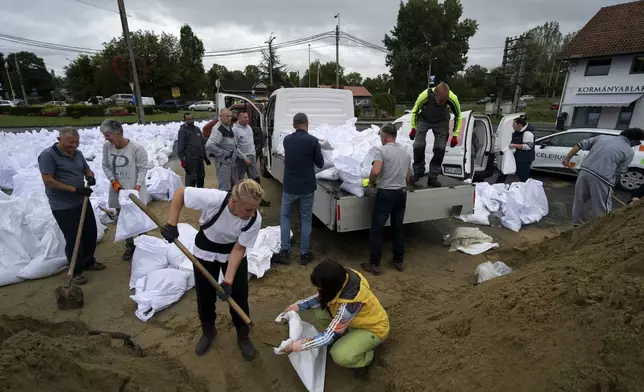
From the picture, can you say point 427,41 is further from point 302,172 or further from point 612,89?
point 302,172

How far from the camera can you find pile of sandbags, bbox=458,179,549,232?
222 inches

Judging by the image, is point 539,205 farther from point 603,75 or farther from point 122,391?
point 603,75

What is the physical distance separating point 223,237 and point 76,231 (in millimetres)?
2452

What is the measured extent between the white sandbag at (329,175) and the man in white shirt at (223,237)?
2114 mm

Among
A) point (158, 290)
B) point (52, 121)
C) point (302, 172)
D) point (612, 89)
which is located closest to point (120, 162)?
point (158, 290)

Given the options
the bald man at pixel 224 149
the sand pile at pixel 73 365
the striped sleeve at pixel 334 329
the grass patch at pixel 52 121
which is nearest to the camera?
the sand pile at pixel 73 365

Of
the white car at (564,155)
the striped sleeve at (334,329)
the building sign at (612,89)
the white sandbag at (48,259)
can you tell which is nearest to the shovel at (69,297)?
the white sandbag at (48,259)

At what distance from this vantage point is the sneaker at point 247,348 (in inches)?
107

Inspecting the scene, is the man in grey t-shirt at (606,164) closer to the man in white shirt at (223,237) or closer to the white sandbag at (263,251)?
the white sandbag at (263,251)

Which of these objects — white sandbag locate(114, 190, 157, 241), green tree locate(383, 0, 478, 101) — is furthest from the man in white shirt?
green tree locate(383, 0, 478, 101)

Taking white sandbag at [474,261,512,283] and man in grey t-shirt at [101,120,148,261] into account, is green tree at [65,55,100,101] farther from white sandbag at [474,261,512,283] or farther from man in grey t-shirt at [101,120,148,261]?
white sandbag at [474,261,512,283]

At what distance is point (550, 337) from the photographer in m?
1.92

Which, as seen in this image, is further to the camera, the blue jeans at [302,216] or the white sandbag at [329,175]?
the white sandbag at [329,175]

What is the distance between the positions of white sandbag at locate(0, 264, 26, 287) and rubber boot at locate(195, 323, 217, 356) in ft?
8.52
